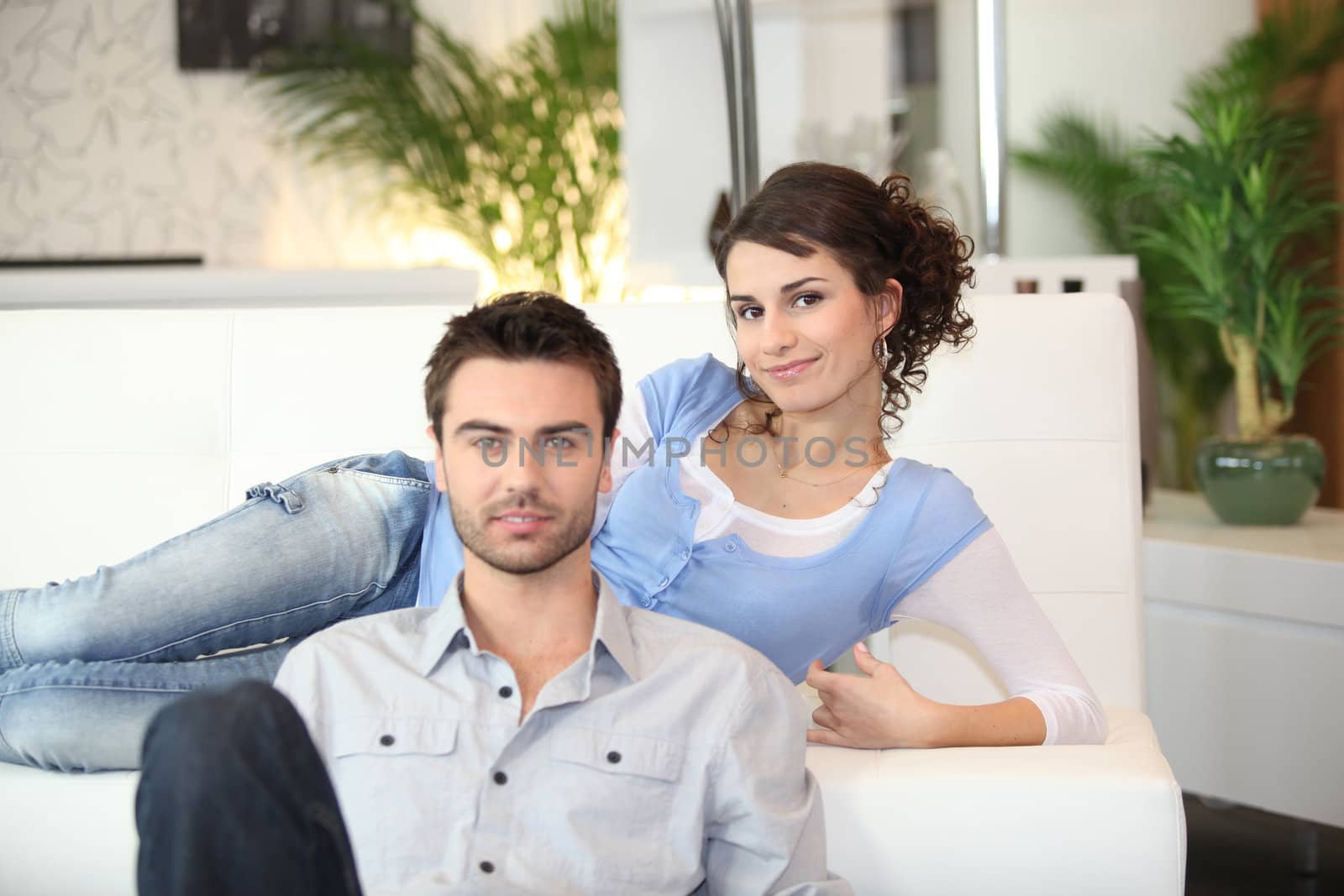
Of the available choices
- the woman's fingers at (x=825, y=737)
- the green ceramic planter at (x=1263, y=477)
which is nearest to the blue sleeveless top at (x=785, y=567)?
the woman's fingers at (x=825, y=737)

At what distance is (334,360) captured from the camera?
191 cm

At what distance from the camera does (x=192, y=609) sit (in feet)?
4.93

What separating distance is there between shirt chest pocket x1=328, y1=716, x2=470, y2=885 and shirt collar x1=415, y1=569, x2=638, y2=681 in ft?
0.21

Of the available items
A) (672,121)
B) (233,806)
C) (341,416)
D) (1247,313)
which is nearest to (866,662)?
(233,806)

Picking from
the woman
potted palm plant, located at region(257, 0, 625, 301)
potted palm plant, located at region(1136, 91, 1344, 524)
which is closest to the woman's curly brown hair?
the woman

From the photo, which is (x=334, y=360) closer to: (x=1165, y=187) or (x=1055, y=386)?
(x=1055, y=386)

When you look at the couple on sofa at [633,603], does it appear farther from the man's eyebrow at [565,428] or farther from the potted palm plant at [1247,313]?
the potted palm plant at [1247,313]

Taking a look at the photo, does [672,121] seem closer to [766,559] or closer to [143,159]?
[143,159]

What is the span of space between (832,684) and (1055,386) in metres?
0.62

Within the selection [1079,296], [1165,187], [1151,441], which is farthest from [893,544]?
[1165,187]

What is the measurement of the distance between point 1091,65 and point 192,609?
4.28 m

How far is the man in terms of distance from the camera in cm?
118

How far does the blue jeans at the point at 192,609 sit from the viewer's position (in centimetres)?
143

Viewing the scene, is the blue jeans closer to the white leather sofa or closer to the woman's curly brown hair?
the white leather sofa
